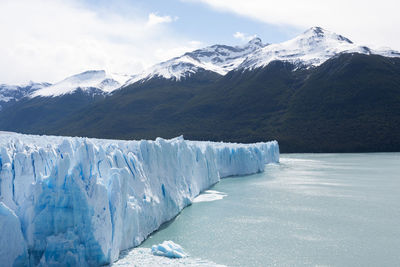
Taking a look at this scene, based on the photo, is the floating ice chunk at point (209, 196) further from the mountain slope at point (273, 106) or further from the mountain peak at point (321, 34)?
the mountain peak at point (321, 34)

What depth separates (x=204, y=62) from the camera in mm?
139375

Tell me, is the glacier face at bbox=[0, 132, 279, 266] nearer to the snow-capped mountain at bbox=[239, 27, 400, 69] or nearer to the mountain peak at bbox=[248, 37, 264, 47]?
the snow-capped mountain at bbox=[239, 27, 400, 69]

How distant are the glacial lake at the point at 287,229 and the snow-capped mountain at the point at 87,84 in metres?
120

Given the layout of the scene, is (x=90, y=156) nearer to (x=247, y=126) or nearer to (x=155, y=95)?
(x=247, y=126)

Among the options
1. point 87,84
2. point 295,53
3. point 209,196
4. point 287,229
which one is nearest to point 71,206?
point 287,229

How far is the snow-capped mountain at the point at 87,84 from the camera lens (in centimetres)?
12904

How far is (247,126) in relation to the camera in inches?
2314

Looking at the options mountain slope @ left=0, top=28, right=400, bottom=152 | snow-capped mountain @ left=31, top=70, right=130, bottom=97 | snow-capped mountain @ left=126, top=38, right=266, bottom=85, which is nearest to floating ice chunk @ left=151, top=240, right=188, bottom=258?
mountain slope @ left=0, top=28, right=400, bottom=152

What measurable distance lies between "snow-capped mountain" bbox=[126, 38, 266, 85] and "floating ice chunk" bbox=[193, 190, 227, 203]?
80.5 meters

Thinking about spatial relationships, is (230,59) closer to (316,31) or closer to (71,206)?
(316,31)

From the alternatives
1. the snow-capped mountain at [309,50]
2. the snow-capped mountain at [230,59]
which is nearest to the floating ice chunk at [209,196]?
the snow-capped mountain at [230,59]

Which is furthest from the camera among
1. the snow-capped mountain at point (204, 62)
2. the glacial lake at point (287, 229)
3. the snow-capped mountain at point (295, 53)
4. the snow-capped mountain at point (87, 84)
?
the snow-capped mountain at point (87, 84)

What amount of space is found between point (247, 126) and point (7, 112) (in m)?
87.5

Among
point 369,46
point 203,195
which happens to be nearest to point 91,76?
point 369,46
